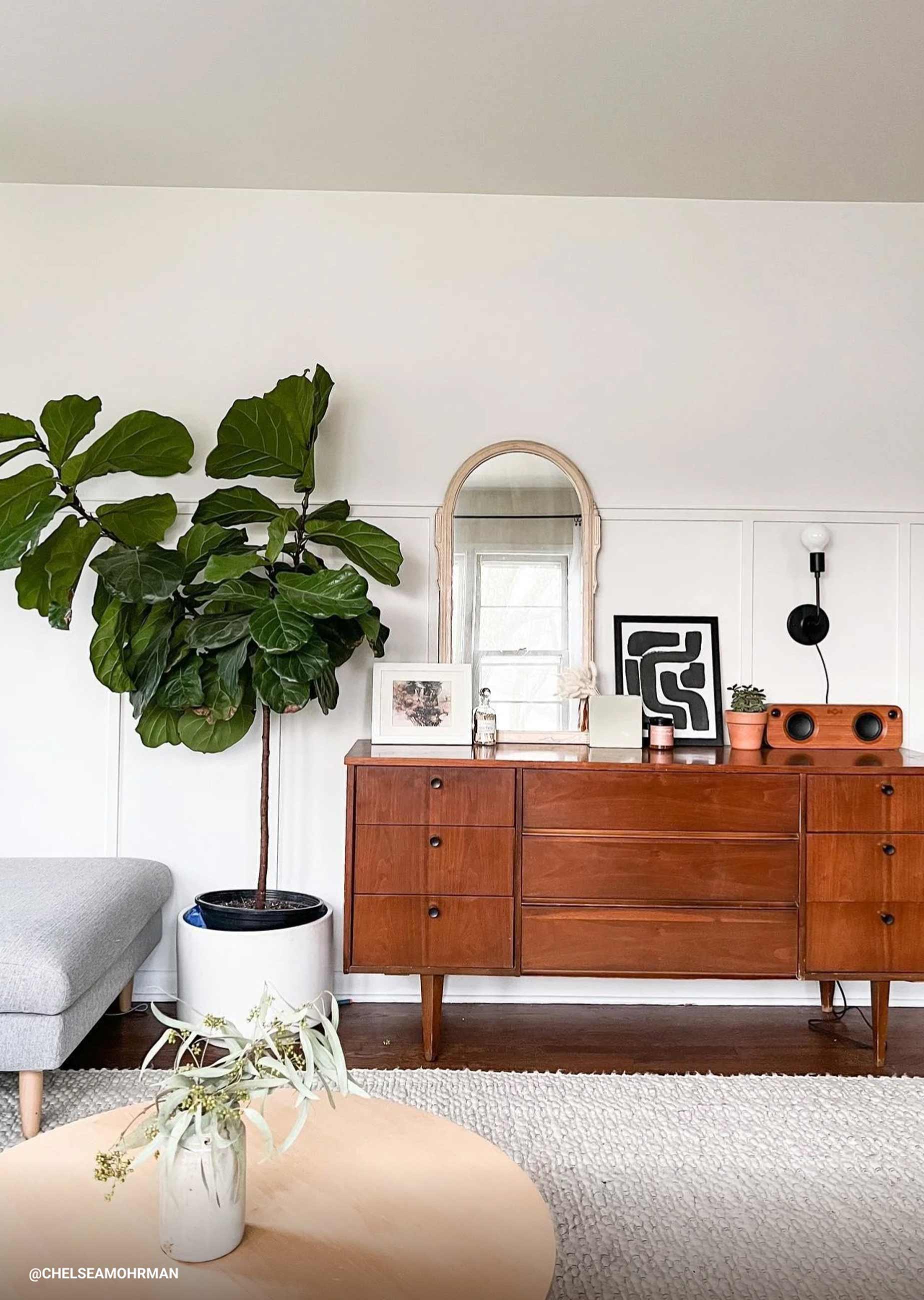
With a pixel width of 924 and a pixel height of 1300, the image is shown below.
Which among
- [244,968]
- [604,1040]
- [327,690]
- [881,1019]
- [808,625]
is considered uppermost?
[808,625]

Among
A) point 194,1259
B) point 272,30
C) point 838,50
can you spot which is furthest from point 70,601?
point 838,50

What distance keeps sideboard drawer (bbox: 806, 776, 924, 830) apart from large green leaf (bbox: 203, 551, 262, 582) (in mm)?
1639

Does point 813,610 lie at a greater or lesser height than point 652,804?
greater

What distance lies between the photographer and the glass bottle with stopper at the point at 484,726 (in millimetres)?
3023

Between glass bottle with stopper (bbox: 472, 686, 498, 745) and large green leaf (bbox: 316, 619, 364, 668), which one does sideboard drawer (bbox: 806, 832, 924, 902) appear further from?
large green leaf (bbox: 316, 619, 364, 668)

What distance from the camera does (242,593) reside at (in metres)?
2.62

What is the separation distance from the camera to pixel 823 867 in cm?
264

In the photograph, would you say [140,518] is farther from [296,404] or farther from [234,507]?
[296,404]

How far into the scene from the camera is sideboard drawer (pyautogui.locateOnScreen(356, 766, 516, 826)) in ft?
8.68

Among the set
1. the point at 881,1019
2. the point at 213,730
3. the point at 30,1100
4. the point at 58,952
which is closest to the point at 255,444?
the point at 213,730

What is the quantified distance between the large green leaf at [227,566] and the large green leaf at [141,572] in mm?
165

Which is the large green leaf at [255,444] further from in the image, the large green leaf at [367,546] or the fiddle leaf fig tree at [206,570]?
the large green leaf at [367,546]

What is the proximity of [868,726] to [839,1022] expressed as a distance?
932mm

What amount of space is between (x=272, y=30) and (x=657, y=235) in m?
1.42
